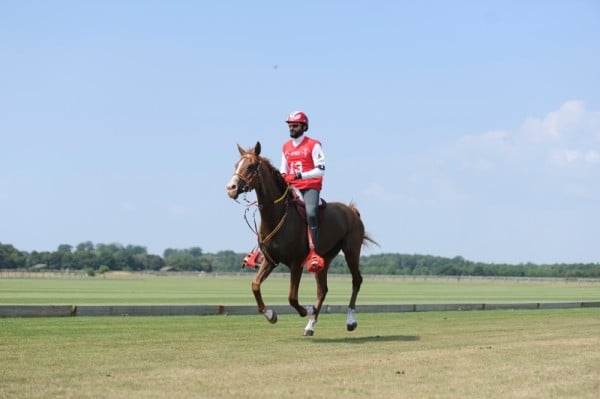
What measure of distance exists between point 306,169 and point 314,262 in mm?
1530

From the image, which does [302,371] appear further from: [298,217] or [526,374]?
[298,217]

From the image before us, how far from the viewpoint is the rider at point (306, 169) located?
14805mm

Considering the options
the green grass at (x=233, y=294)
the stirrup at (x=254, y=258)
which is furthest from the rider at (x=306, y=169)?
the green grass at (x=233, y=294)

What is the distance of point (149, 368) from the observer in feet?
32.4

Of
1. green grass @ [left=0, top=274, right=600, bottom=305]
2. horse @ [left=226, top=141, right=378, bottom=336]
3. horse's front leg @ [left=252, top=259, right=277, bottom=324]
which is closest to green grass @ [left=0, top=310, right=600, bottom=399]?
horse's front leg @ [left=252, top=259, right=277, bottom=324]

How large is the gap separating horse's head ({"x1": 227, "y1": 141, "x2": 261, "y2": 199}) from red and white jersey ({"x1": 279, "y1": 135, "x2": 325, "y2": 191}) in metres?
1.03

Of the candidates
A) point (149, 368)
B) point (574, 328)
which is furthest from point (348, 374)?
point (574, 328)

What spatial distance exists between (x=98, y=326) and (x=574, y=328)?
26.5 feet

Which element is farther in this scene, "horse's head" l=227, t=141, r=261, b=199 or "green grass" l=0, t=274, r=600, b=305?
"green grass" l=0, t=274, r=600, b=305

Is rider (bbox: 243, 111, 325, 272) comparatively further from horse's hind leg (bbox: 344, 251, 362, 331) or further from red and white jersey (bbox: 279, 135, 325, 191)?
horse's hind leg (bbox: 344, 251, 362, 331)

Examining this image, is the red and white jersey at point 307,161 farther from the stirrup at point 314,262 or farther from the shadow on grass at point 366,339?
the shadow on grass at point 366,339

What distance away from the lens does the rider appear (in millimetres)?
14805

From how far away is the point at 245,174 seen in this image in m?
13.8

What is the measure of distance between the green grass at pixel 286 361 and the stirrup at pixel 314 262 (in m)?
1.05
